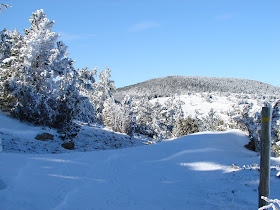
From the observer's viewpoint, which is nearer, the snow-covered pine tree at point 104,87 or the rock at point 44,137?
the rock at point 44,137

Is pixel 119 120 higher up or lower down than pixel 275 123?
lower down

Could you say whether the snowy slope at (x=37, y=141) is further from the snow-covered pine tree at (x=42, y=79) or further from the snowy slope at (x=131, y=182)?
the snowy slope at (x=131, y=182)

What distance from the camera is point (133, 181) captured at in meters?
9.09

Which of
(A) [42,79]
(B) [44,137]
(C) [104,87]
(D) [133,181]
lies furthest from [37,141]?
(C) [104,87]

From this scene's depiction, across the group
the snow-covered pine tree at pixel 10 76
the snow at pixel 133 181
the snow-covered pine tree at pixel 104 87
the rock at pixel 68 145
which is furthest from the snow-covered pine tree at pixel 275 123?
the snow-covered pine tree at pixel 104 87

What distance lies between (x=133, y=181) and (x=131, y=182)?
0.53 feet

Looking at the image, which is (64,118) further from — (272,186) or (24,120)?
(272,186)

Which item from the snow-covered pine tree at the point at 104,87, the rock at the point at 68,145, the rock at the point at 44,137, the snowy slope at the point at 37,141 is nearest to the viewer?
the snowy slope at the point at 37,141

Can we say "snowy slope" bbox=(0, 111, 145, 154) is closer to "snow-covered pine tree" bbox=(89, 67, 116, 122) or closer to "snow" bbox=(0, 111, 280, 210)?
"snow" bbox=(0, 111, 280, 210)

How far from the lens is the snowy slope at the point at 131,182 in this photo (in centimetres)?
652

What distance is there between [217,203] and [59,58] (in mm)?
15881

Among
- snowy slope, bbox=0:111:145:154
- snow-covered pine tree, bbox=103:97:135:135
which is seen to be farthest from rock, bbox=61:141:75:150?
snow-covered pine tree, bbox=103:97:135:135

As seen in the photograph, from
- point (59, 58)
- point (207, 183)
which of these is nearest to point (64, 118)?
point (59, 58)

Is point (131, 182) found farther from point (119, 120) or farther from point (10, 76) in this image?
point (119, 120)
